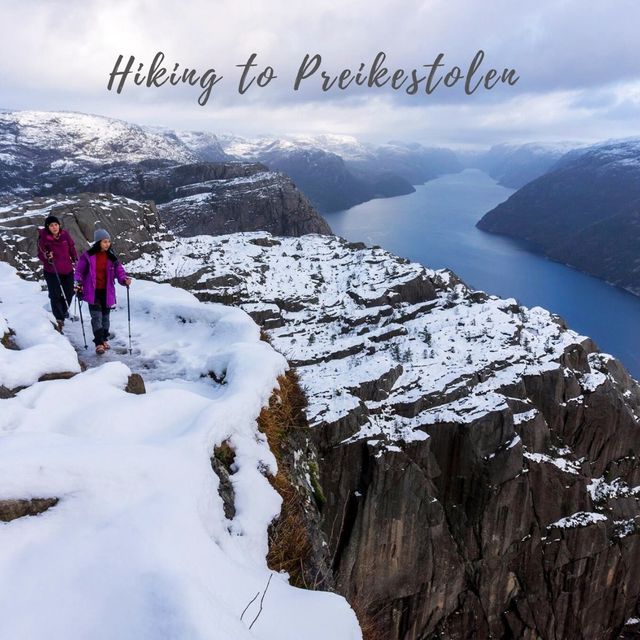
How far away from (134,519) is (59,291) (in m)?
9.90

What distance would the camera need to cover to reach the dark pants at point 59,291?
11534mm

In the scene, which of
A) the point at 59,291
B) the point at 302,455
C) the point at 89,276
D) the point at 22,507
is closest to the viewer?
the point at 22,507

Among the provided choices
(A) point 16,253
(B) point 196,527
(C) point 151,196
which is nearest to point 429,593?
(B) point 196,527

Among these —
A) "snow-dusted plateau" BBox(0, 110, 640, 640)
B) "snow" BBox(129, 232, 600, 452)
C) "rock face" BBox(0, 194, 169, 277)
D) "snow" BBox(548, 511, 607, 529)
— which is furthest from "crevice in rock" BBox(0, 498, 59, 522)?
"snow" BBox(548, 511, 607, 529)

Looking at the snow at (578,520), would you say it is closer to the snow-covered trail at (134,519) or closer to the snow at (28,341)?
the snow-covered trail at (134,519)

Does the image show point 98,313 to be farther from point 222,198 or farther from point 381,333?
point 222,198

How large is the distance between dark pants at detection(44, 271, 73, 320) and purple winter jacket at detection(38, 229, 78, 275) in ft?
0.62

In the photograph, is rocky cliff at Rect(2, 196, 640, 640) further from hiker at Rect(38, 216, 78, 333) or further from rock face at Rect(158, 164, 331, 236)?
rock face at Rect(158, 164, 331, 236)

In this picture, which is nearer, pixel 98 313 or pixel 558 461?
pixel 98 313

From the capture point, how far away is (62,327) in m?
11.6

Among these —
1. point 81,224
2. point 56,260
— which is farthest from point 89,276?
point 81,224

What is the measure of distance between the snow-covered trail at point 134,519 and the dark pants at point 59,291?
178 inches

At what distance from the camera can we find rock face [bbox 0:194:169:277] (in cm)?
3297

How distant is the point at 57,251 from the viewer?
38.9 feet
